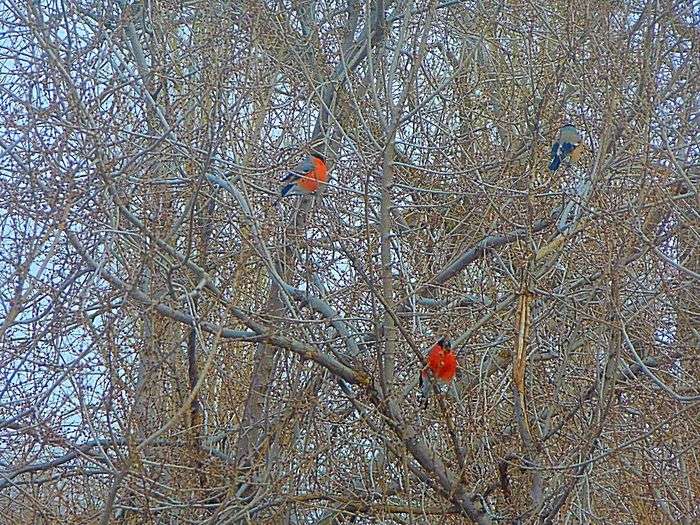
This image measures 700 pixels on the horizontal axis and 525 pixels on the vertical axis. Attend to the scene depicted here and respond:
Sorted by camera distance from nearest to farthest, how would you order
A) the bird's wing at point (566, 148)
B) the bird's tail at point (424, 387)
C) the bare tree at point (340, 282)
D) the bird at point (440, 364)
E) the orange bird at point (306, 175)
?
the bare tree at point (340, 282), the bird at point (440, 364), the bird's tail at point (424, 387), the orange bird at point (306, 175), the bird's wing at point (566, 148)

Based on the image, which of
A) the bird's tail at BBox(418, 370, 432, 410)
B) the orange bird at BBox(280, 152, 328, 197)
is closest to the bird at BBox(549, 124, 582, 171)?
the orange bird at BBox(280, 152, 328, 197)

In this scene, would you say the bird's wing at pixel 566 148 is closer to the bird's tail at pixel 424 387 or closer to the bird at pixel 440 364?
the bird at pixel 440 364

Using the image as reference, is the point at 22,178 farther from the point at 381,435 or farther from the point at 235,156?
the point at 381,435

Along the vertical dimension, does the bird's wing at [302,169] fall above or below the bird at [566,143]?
below

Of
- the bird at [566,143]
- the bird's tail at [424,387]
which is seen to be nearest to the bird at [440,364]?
the bird's tail at [424,387]

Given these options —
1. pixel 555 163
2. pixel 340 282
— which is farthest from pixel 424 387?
pixel 555 163

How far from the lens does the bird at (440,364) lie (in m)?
4.92

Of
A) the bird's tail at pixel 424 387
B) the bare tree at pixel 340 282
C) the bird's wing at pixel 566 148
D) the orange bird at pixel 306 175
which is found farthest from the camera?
the bird's wing at pixel 566 148

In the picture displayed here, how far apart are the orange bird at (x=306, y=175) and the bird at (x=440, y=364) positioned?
109 cm

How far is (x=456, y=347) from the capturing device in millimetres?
5191

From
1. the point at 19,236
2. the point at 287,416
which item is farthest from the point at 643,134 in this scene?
the point at 19,236

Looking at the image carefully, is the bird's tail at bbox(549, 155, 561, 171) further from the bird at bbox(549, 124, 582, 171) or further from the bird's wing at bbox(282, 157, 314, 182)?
the bird's wing at bbox(282, 157, 314, 182)

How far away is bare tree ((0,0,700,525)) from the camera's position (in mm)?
4625

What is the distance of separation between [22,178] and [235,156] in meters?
1.40
